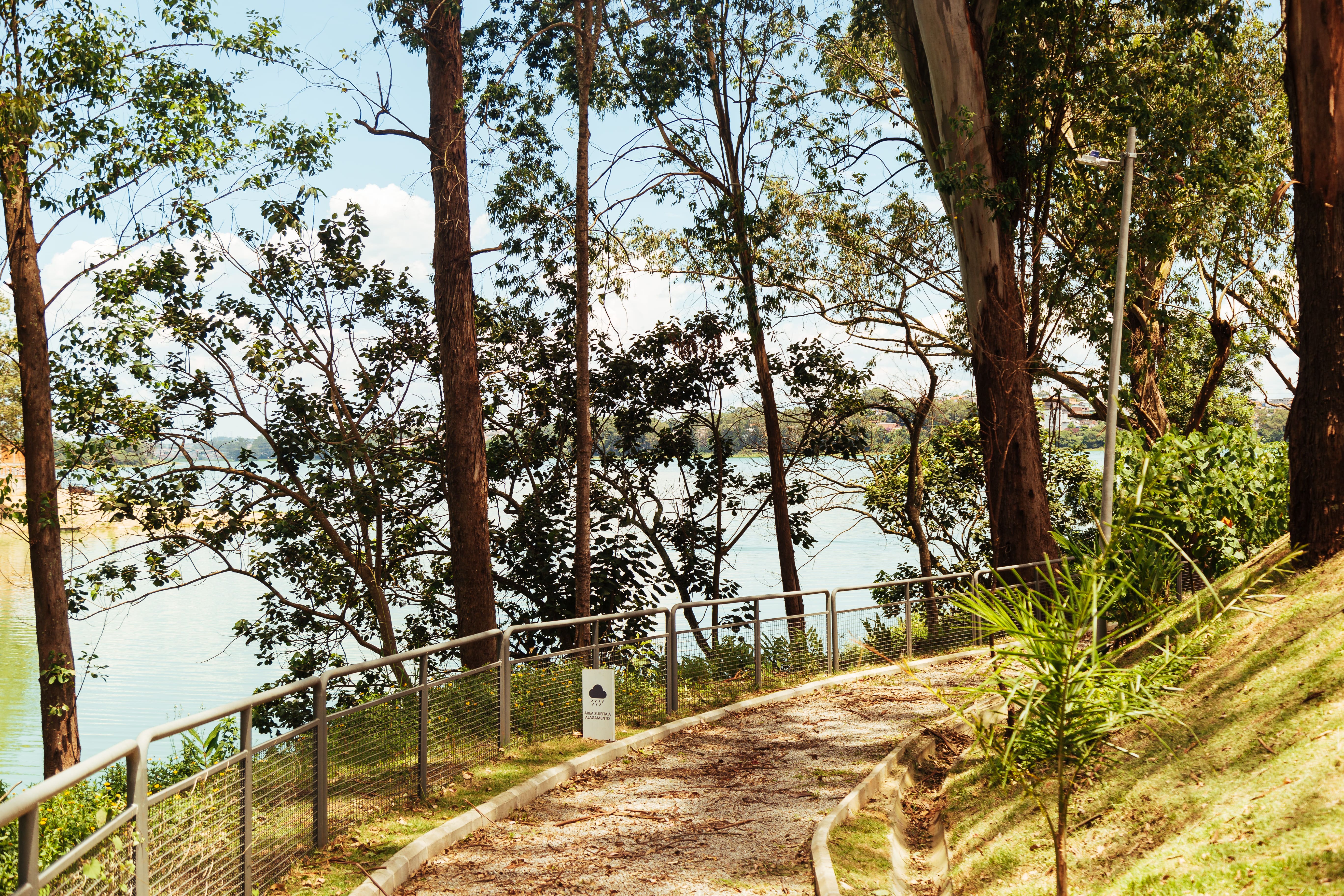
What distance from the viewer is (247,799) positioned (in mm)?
5488

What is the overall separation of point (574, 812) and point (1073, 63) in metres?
14.8

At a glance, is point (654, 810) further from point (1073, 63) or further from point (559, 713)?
point (1073, 63)

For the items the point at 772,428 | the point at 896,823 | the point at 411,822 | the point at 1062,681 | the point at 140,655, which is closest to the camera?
the point at 1062,681

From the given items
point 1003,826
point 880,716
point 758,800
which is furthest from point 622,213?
point 1003,826

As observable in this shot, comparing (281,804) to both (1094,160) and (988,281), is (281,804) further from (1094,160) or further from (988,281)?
(1094,160)

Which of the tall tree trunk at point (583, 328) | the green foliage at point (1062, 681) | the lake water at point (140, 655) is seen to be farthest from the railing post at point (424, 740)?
the tall tree trunk at point (583, 328)

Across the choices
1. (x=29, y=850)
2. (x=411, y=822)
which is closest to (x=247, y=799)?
(x=411, y=822)

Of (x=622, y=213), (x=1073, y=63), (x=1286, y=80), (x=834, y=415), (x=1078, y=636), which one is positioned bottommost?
(x=1078, y=636)

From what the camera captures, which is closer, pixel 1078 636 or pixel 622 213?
pixel 1078 636

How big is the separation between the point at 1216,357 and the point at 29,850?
83.5 feet

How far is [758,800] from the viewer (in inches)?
322

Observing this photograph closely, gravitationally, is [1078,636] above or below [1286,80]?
below

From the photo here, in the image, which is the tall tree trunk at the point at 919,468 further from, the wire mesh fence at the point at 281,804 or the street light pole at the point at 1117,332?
the wire mesh fence at the point at 281,804

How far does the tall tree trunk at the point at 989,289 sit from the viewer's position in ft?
48.3
